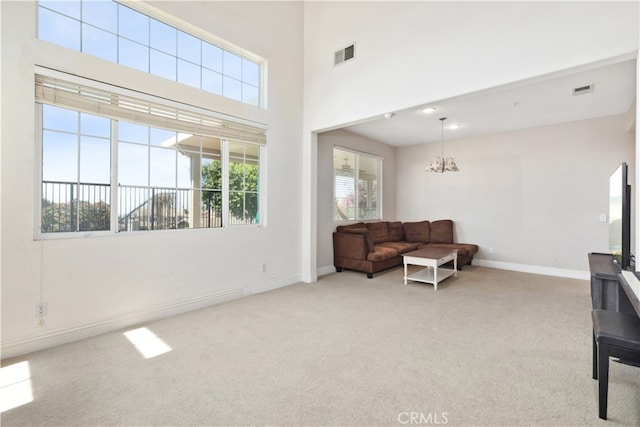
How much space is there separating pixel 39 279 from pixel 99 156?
1211mm

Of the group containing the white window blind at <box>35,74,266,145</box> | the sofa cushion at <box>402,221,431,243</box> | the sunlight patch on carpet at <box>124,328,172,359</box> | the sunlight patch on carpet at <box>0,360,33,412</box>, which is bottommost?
the sunlight patch on carpet at <box>0,360,33,412</box>

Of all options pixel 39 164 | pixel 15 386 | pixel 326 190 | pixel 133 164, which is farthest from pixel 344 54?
pixel 15 386

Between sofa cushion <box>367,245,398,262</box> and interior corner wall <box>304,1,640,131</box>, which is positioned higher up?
interior corner wall <box>304,1,640,131</box>

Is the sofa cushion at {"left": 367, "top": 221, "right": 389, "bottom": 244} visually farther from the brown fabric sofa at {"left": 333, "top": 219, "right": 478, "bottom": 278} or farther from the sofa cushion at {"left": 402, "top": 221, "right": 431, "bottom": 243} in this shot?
the sofa cushion at {"left": 402, "top": 221, "right": 431, "bottom": 243}

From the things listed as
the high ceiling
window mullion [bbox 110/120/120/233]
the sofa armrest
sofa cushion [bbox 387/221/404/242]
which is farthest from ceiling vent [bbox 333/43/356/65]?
sofa cushion [bbox 387/221/404/242]

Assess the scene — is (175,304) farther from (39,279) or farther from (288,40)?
(288,40)

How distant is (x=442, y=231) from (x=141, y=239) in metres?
5.61

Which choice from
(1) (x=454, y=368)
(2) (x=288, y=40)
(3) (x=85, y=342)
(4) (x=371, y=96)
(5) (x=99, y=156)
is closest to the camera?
(1) (x=454, y=368)

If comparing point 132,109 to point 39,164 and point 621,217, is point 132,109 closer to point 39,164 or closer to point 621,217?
point 39,164

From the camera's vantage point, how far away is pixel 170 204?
3.43 meters

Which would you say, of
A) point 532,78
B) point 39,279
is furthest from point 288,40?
point 39,279

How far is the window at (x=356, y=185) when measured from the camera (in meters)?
5.88

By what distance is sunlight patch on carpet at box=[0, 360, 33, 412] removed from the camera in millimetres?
1816

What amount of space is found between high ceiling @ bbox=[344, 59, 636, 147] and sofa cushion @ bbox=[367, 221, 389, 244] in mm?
1874
